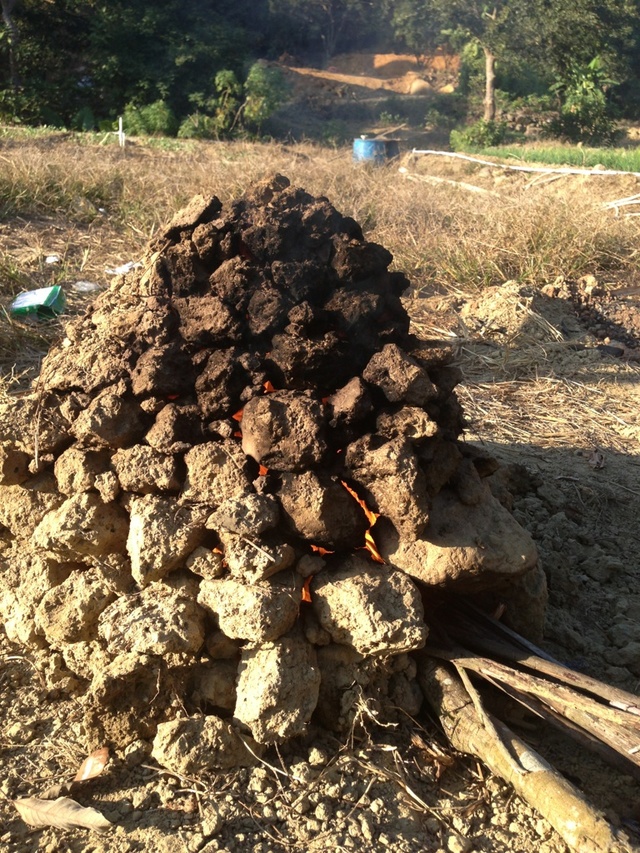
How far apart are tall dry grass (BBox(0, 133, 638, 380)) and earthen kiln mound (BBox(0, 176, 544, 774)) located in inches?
142

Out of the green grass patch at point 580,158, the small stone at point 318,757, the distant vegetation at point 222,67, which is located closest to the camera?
the small stone at point 318,757

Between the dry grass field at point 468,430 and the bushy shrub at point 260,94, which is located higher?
the dry grass field at point 468,430

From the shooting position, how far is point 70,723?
2.57 meters

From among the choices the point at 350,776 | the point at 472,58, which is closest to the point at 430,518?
the point at 350,776

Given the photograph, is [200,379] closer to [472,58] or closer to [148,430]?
[148,430]

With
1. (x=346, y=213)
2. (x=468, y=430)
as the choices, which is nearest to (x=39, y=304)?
(x=468, y=430)

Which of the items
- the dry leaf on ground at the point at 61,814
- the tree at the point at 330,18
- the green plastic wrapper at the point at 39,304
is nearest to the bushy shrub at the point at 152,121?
the tree at the point at 330,18

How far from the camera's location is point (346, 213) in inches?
365

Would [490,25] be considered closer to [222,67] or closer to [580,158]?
[222,67]

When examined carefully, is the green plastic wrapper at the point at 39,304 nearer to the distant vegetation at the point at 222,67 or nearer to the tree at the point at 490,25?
the distant vegetation at the point at 222,67

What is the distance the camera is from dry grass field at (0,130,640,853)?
224 cm

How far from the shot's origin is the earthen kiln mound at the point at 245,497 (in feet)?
7.88

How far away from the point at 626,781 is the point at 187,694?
1.32 metres

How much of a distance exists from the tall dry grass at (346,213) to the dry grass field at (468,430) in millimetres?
28
